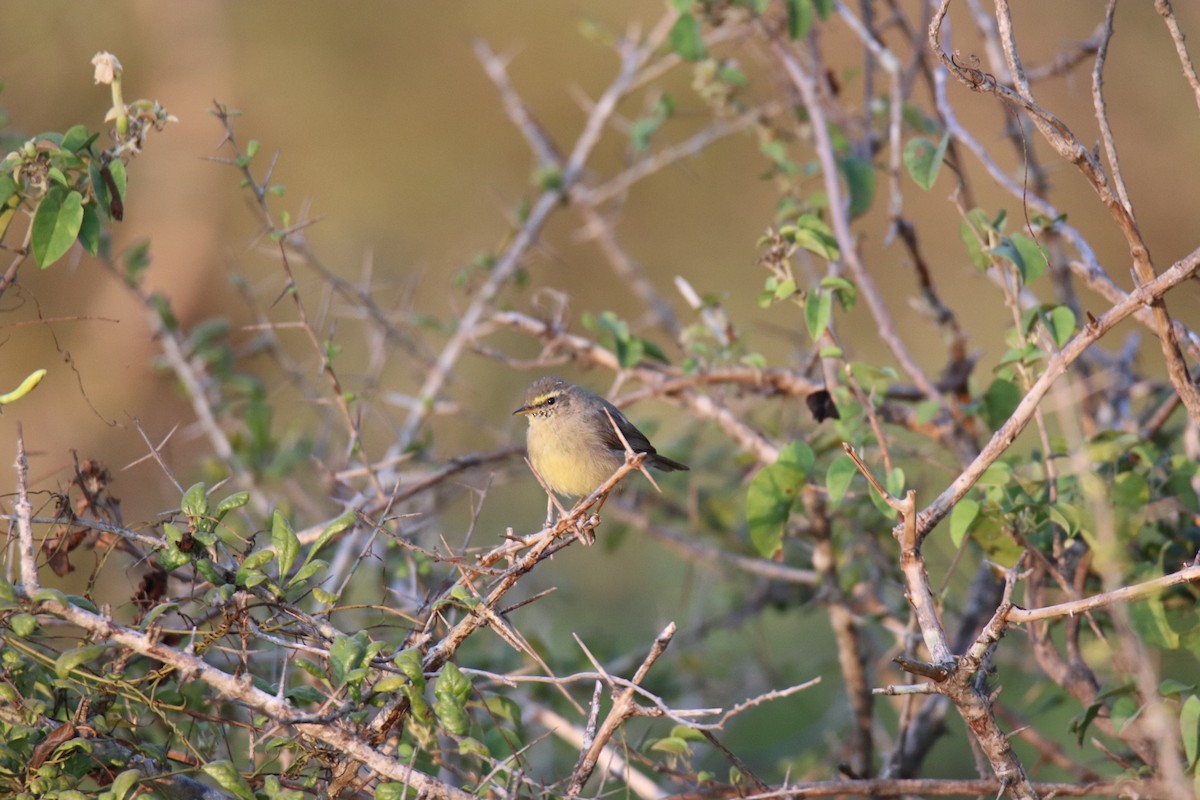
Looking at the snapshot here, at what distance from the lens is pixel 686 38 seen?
4719mm

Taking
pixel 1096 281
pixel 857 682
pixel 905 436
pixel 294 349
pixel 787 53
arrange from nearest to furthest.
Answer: pixel 1096 281 < pixel 857 682 < pixel 787 53 < pixel 905 436 < pixel 294 349

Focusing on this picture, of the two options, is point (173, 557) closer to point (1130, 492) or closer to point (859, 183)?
point (1130, 492)

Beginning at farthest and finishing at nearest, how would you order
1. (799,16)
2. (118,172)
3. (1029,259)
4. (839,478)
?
(799,16), (1029,259), (839,478), (118,172)

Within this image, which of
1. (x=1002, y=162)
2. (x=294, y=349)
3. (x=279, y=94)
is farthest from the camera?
(x=279, y=94)

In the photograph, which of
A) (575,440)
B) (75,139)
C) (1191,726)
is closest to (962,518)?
(1191,726)

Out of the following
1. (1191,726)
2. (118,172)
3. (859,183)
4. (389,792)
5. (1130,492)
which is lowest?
(1191,726)

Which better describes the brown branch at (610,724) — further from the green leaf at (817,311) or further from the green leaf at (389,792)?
the green leaf at (817,311)

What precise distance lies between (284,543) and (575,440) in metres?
2.48

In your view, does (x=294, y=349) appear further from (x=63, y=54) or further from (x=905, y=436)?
(x=905, y=436)

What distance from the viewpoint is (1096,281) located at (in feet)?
13.2

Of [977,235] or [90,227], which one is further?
[977,235]

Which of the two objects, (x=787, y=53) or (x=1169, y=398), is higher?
(x=787, y=53)

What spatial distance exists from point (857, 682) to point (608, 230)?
2.85 m

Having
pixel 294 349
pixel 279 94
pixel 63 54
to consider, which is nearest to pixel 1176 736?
→ pixel 294 349
